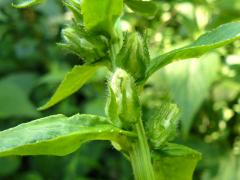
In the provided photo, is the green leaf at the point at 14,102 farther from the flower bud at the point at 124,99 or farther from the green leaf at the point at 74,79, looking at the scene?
the flower bud at the point at 124,99

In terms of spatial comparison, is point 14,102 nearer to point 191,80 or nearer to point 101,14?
point 191,80

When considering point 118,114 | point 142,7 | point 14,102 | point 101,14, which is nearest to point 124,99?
point 118,114

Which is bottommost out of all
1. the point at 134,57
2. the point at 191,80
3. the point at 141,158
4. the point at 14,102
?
the point at 14,102

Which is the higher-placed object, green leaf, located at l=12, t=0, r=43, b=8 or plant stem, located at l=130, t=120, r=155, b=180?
green leaf, located at l=12, t=0, r=43, b=8

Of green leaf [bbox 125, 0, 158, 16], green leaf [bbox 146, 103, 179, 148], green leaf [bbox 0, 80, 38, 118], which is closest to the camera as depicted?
green leaf [bbox 146, 103, 179, 148]

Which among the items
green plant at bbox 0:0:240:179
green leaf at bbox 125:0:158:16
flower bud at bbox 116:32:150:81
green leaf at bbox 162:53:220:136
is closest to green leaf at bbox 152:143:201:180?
green plant at bbox 0:0:240:179

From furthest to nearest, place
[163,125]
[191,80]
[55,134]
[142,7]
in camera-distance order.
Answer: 1. [191,80]
2. [142,7]
3. [163,125]
4. [55,134]

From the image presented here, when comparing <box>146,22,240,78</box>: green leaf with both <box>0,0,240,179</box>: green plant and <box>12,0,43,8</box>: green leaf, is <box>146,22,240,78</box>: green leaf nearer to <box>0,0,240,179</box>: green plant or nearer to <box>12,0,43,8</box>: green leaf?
<box>0,0,240,179</box>: green plant

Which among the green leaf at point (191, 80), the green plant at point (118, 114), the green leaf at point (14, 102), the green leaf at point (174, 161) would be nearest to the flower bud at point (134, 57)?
the green plant at point (118, 114)
